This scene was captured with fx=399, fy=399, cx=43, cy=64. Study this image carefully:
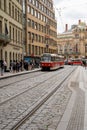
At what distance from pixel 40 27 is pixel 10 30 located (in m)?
47.4

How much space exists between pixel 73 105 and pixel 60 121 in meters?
3.73

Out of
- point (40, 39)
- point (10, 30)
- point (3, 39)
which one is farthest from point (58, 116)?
point (40, 39)

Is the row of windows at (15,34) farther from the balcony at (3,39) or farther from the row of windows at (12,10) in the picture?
the balcony at (3,39)

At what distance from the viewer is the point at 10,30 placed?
6166 cm

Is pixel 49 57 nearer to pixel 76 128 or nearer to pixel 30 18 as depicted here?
pixel 30 18

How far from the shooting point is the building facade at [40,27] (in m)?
95.8

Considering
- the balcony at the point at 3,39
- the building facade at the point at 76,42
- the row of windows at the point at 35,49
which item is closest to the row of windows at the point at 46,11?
the row of windows at the point at 35,49

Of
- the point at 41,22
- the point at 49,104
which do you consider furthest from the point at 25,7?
the point at 49,104

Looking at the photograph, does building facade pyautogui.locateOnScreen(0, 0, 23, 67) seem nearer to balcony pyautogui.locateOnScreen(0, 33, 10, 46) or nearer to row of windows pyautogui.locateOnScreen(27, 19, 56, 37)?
balcony pyautogui.locateOnScreen(0, 33, 10, 46)

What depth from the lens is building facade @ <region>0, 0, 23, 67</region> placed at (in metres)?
55.4

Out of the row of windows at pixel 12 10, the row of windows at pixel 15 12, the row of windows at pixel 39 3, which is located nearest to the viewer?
the row of windows at pixel 12 10

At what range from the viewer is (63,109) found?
13.6 metres

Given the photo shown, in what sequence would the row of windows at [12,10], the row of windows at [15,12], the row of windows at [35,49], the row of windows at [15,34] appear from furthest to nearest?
the row of windows at [35,49] < the row of windows at [15,12] < the row of windows at [15,34] < the row of windows at [12,10]

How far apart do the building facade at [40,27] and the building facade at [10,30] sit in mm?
21450
